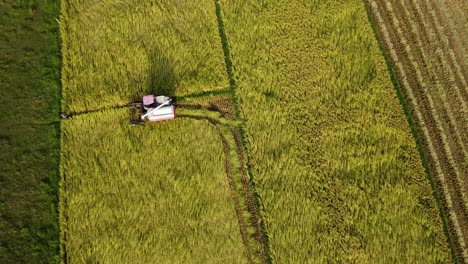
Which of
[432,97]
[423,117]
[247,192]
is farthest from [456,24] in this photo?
[247,192]

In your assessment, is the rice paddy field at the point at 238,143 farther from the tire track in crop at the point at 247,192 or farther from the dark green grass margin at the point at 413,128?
the dark green grass margin at the point at 413,128

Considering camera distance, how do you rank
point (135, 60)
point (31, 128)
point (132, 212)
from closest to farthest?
point (132, 212) < point (31, 128) < point (135, 60)

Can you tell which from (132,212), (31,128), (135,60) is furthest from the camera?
(135,60)

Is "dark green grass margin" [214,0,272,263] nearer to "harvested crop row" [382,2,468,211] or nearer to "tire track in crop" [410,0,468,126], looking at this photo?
"harvested crop row" [382,2,468,211]

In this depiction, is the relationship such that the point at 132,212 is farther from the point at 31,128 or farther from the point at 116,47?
the point at 116,47

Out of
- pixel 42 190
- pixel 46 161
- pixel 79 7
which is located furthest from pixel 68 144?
pixel 79 7

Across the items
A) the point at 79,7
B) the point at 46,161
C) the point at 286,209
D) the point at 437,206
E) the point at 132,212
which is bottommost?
the point at 437,206
